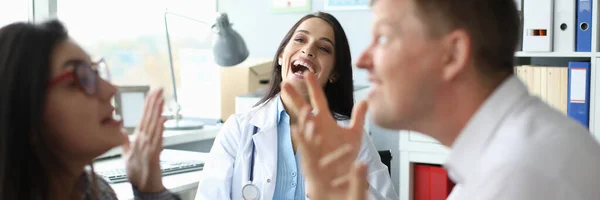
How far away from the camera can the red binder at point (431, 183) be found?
3.16 metres

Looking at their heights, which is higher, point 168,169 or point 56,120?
point 56,120

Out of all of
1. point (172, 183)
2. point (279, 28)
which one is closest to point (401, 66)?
point (172, 183)

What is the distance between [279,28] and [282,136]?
200cm

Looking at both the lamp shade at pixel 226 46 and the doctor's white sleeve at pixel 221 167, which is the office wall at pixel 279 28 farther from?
the doctor's white sleeve at pixel 221 167

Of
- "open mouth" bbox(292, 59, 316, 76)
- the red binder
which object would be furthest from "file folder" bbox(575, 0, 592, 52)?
"open mouth" bbox(292, 59, 316, 76)

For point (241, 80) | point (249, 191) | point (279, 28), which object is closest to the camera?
point (249, 191)

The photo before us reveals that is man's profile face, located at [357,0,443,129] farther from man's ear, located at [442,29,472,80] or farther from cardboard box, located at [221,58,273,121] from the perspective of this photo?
cardboard box, located at [221,58,273,121]

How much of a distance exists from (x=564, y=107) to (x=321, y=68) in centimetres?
145

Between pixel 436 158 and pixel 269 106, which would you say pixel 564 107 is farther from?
pixel 269 106

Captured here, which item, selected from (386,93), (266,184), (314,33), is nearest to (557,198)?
(386,93)

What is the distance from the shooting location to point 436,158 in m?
3.17

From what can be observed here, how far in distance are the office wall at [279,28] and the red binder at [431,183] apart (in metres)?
0.47

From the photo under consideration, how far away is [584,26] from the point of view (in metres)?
3.00

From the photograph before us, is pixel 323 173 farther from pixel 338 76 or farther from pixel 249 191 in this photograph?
pixel 338 76
